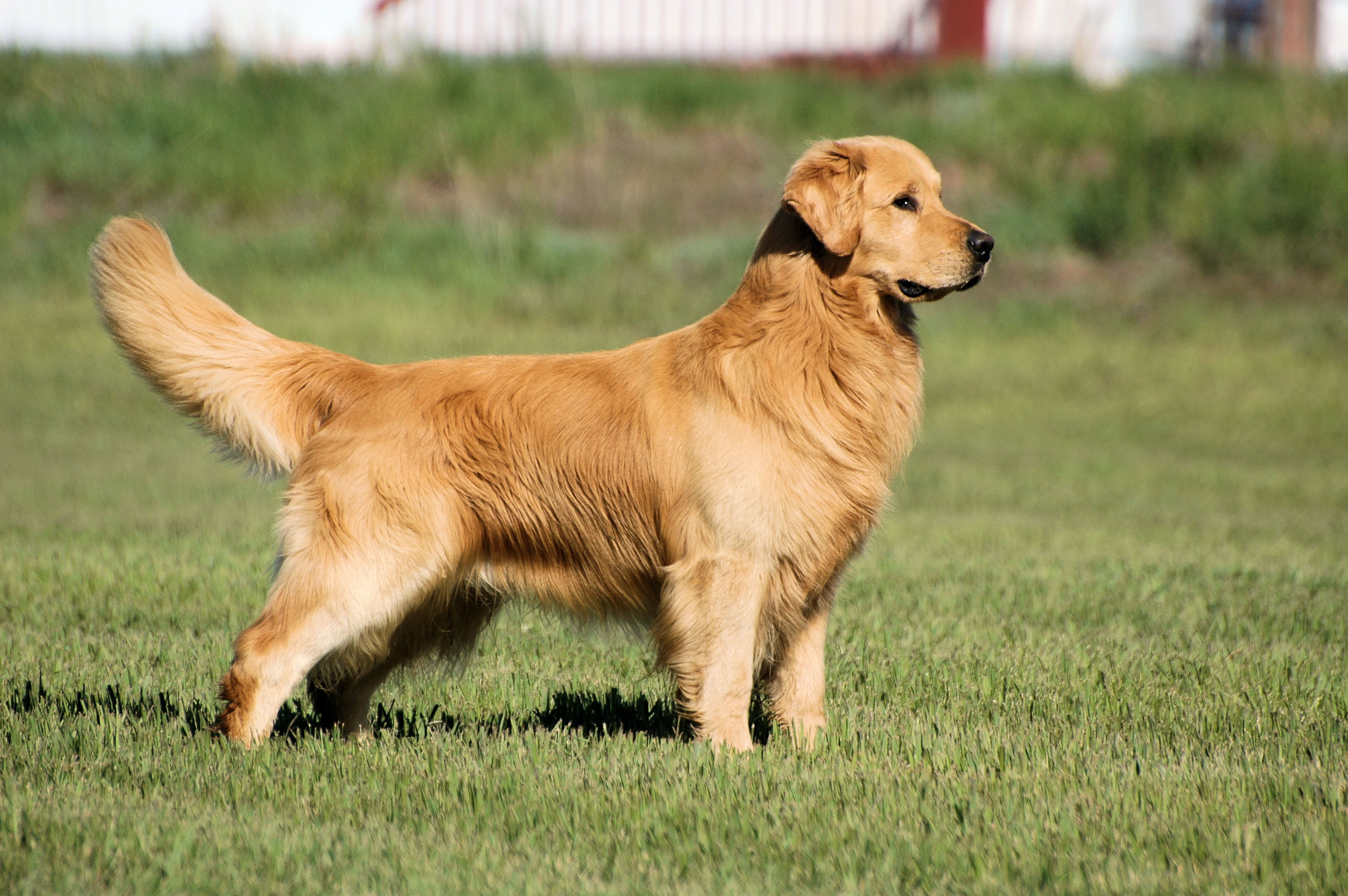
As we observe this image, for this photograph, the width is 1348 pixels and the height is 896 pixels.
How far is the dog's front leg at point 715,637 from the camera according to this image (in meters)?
4.47

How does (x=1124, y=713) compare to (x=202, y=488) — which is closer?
(x=1124, y=713)

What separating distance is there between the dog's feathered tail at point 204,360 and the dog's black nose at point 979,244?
2227mm

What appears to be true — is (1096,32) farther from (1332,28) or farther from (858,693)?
(858,693)

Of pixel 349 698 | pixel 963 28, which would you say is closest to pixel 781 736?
pixel 349 698

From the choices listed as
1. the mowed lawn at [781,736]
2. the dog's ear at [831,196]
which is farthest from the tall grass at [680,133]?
the dog's ear at [831,196]

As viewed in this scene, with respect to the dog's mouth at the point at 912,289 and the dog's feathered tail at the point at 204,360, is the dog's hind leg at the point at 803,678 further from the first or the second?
the dog's feathered tail at the point at 204,360

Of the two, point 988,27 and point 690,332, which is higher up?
point 988,27

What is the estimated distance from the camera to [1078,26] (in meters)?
21.8

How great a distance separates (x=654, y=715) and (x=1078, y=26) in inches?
774

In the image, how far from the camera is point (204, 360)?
4.77 m

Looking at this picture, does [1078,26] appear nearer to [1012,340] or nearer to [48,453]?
[1012,340]

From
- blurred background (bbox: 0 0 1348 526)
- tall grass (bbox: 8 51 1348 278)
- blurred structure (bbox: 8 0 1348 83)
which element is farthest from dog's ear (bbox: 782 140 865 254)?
blurred structure (bbox: 8 0 1348 83)

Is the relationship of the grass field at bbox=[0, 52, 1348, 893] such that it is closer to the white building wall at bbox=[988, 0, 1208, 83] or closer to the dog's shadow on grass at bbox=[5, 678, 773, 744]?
the dog's shadow on grass at bbox=[5, 678, 773, 744]

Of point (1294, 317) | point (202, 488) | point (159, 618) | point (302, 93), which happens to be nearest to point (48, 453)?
point (202, 488)
